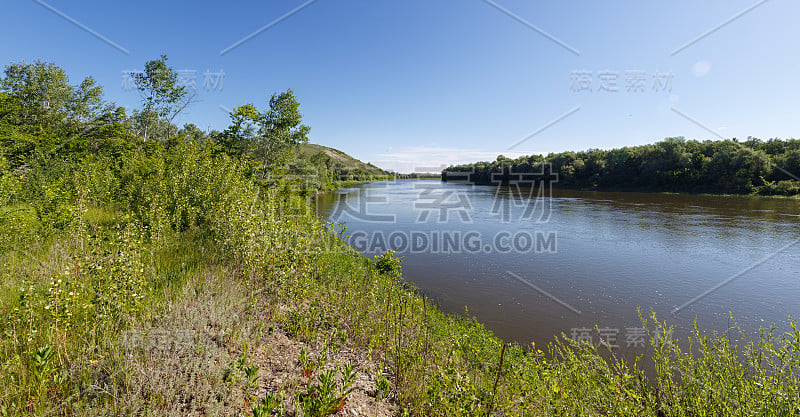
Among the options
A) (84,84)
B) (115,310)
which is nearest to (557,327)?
(115,310)

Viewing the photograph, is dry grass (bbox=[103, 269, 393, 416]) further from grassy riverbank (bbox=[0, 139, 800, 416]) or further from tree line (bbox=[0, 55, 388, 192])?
tree line (bbox=[0, 55, 388, 192])

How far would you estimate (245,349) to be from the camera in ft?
13.3

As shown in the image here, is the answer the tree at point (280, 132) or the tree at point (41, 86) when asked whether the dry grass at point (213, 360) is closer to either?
the tree at point (280, 132)

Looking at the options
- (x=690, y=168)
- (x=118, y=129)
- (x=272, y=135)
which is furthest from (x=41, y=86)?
(x=690, y=168)

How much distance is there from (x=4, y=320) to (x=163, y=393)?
2395 millimetres

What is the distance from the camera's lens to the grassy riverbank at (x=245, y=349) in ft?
10.1

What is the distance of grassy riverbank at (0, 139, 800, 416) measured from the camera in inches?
121

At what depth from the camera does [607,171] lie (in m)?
69.7

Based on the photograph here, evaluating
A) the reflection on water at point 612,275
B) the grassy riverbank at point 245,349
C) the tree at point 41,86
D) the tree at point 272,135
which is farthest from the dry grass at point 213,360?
the tree at point 41,86

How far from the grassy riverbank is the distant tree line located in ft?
209

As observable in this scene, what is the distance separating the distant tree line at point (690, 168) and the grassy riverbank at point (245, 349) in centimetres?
6383

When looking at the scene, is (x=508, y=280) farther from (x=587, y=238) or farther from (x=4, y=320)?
(x=4, y=320)

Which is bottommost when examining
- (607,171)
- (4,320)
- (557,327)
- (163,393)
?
(557,327)

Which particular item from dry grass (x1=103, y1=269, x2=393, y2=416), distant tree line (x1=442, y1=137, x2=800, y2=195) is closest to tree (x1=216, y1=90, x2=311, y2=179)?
dry grass (x1=103, y1=269, x2=393, y2=416)
